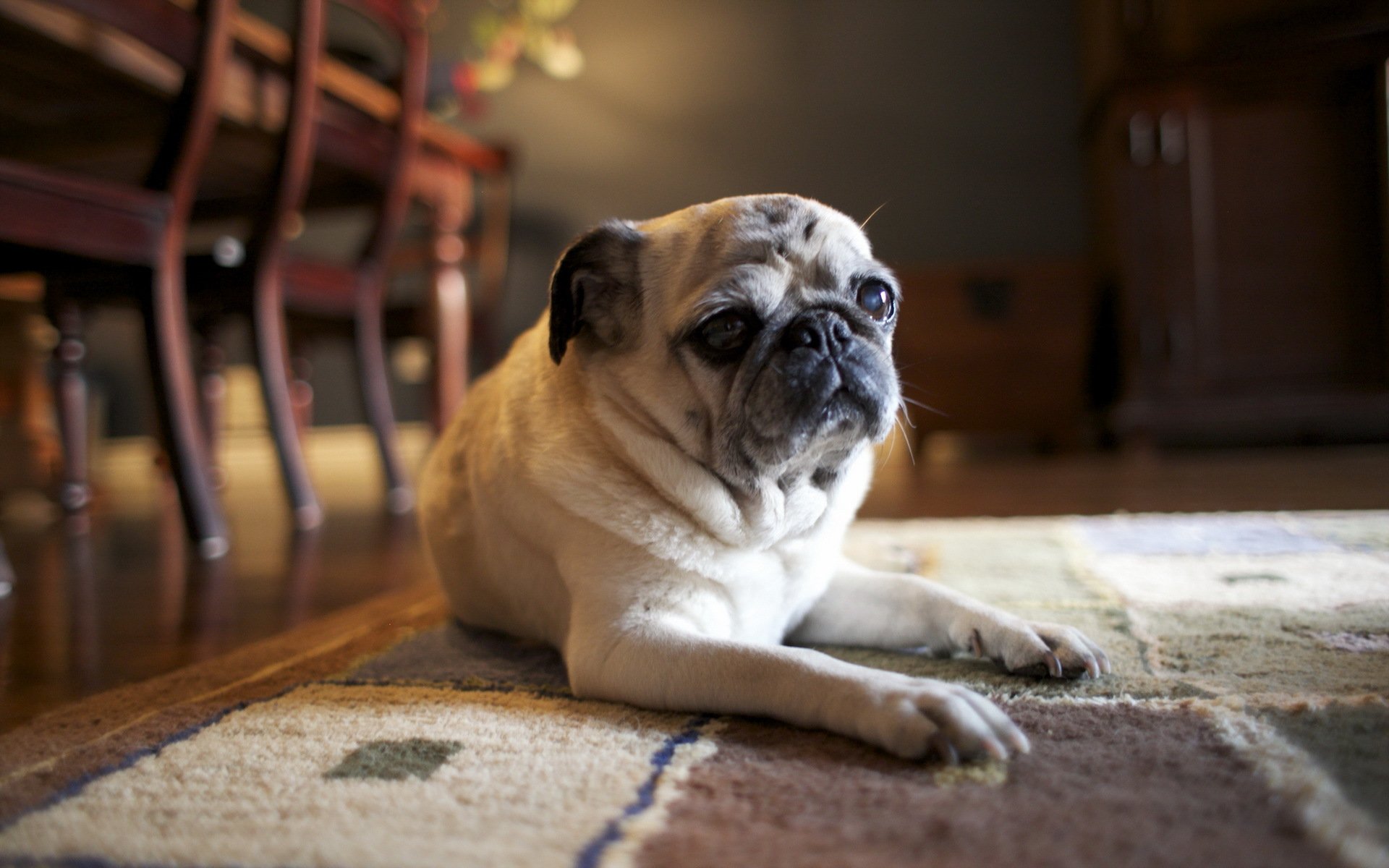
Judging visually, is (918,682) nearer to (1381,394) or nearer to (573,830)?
(573,830)

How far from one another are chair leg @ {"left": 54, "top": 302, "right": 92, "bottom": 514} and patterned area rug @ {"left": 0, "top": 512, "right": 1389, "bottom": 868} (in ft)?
7.52

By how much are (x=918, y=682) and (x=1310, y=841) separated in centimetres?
30

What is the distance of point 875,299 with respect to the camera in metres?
1.20

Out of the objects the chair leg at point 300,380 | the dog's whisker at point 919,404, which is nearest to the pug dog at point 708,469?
the dog's whisker at point 919,404

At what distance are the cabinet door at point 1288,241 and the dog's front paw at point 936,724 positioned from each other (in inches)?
127

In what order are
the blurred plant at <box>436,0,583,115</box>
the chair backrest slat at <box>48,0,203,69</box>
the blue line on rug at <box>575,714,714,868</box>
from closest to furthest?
the blue line on rug at <box>575,714,714,868</box> < the chair backrest slat at <box>48,0,203,69</box> < the blurred plant at <box>436,0,583,115</box>

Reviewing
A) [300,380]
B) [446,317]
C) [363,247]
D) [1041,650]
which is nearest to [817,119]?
[446,317]

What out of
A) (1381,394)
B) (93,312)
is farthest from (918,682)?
(93,312)

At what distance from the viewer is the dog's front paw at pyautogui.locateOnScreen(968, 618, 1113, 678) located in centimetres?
96

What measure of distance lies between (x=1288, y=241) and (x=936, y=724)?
347cm

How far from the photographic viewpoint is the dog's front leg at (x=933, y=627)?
97cm

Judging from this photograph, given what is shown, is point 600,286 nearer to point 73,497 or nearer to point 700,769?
point 700,769

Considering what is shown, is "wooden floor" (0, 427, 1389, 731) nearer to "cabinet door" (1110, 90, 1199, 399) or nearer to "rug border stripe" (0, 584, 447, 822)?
"rug border stripe" (0, 584, 447, 822)

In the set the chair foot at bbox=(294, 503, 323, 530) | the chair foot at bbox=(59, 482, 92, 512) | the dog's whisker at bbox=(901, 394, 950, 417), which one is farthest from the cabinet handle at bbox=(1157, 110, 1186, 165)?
the chair foot at bbox=(59, 482, 92, 512)
